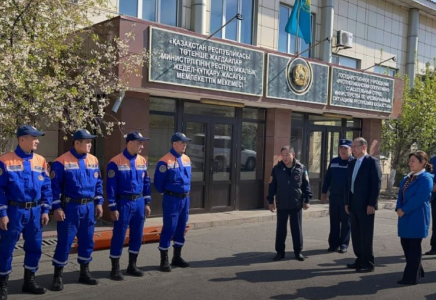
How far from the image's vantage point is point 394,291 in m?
6.14

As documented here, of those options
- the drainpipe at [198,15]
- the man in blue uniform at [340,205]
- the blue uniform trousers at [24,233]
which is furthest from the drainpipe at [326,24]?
the blue uniform trousers at [24,233]

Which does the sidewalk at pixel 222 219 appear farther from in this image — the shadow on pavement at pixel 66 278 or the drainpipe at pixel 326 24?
the drainpipe at pixel 326 24

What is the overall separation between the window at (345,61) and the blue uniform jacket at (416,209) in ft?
37.6

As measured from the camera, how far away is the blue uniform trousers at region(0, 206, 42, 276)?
5465mm

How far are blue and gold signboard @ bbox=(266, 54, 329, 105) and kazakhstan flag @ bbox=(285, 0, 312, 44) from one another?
675 millimetres

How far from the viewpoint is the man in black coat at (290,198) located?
25.5 feet

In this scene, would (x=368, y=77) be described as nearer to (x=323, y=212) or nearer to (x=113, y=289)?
Answer: (x=323, y=212)

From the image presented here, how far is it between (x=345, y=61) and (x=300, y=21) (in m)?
5.46

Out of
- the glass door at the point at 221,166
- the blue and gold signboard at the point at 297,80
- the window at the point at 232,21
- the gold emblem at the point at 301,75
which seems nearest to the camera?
the glass door at the point at 221,166

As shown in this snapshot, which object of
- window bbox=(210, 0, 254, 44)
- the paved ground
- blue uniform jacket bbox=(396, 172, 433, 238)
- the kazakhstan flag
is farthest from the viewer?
window bbox=(210, 0, 254, 44)

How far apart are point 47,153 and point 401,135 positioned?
12.5 m

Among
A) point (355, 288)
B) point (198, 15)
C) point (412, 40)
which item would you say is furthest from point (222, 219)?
point (412, 40)

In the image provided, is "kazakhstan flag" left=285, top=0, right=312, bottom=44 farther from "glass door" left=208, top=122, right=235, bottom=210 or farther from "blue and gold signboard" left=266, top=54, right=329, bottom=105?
"glass door" left=208, top=122, right=235, bottom=210

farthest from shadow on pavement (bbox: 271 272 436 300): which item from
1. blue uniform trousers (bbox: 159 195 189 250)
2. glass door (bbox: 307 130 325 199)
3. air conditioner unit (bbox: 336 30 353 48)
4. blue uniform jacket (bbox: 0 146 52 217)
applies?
air conditioner unit (bbox: 336 30 353 48)
